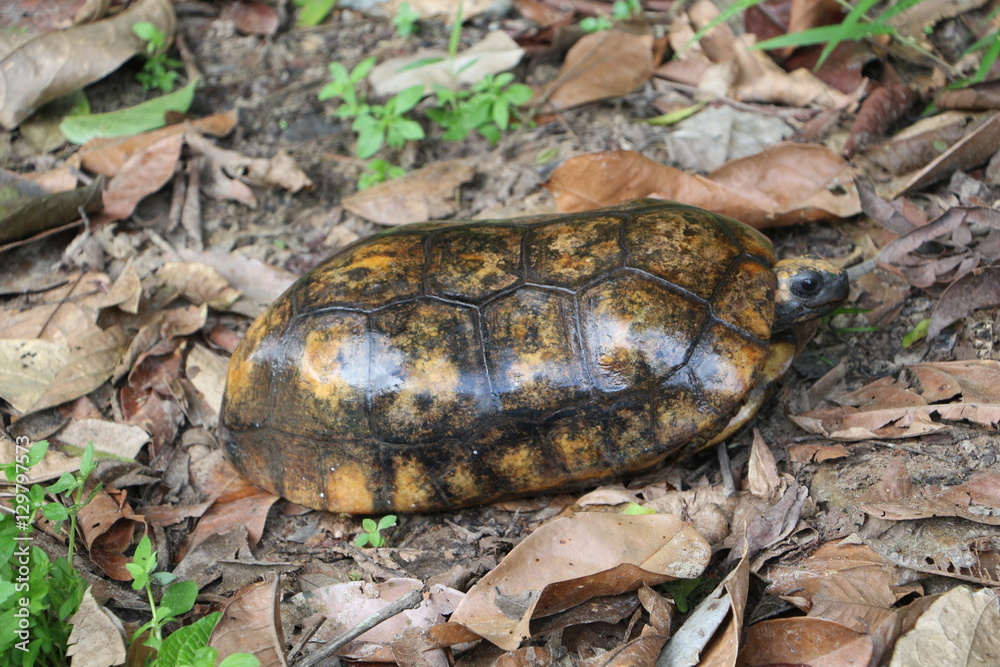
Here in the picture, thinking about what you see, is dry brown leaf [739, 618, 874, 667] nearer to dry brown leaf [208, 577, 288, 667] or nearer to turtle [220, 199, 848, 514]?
turtle [220, 199, 848, 514]

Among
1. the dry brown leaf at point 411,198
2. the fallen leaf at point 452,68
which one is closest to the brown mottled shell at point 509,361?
the dry brown leaf at point 411,198

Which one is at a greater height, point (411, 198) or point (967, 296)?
point (967, 296)

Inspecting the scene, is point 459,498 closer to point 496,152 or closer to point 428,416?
point 428,416

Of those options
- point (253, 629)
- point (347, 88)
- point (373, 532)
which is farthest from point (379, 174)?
point (253, 629)

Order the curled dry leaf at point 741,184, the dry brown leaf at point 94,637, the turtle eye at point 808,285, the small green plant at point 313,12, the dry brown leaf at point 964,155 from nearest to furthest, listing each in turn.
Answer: the dry brown leaf at point 94,637 < the turtle eye at point 808,285 < the dry brown leaf at point 964,155 < the curled dry leaf at point 741,184 < the small green plant at point 313,12

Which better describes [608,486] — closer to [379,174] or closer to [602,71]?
[379,174]

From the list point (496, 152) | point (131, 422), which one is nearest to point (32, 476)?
point (131, 422)

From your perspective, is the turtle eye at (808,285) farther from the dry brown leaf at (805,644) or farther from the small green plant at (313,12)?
the small green plant at (313,12)
